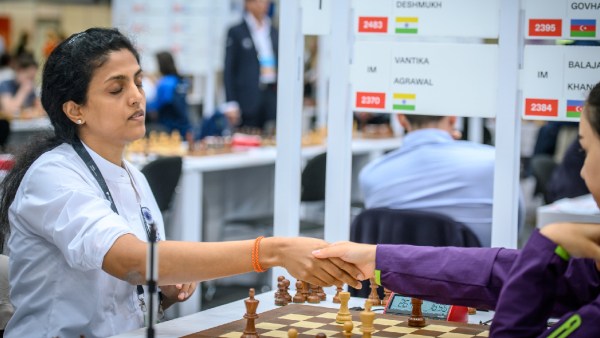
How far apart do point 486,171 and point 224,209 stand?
353cm

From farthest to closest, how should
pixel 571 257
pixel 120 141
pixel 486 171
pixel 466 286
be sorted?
pixel 486 171 → pixel 120 141 → pixel 466 286 → pixel 571 257

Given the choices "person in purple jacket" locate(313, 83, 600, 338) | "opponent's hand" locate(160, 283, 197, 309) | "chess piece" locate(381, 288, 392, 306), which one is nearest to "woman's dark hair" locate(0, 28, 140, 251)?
"opponent's hand" locate(160, 283, 197, 309)

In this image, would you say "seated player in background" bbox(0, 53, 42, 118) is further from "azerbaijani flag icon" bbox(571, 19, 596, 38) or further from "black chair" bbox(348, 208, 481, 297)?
"azerbaijani flag icon" bbox(571, 19, 596, 38)

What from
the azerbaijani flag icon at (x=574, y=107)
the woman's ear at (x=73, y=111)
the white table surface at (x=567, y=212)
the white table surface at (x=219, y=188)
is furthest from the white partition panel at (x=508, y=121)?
the white table surface at (x=219, y=188)

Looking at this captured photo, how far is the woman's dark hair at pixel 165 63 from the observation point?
8859mm

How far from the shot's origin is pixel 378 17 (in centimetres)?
317

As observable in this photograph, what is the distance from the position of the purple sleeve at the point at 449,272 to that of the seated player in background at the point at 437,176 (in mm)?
1416

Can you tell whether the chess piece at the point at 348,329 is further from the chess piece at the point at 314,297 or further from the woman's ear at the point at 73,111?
the woman's ear at the point at 73,111

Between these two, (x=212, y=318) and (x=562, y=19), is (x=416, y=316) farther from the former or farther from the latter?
(x=562, y=19)

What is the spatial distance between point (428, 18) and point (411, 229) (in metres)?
0.79

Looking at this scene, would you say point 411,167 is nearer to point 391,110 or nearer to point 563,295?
point 391,110

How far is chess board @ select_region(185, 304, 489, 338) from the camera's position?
234 cm

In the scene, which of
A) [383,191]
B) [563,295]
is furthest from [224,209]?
[563,295]

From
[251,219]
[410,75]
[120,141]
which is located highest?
[410,75]
